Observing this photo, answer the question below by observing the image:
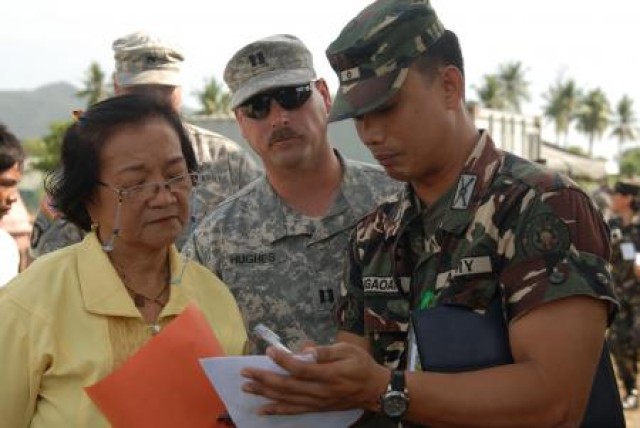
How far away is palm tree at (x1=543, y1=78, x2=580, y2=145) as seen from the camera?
96.3 m

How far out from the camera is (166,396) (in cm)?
248

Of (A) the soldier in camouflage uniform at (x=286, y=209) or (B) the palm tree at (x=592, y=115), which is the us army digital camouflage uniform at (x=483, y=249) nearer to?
(A) the soldier in camouflage uniform at (x=286, y=209)

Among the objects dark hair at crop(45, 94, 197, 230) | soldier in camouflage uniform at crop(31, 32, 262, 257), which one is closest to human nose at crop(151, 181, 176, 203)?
dark hair at crop(45, 94, 197, 230)

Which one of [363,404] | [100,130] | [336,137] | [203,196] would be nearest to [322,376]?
[363,404]

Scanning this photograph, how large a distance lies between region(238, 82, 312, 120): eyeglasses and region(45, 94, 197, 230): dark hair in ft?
2.85

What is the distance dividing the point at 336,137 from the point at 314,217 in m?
9.96

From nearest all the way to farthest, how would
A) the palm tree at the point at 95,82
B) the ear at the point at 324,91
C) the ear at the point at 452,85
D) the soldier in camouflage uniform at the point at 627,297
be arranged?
the ear at the point at 452,85 → the ear at the point at 324,91 → the soldier in camouflage uniform at the point at 627,297 → the palm tree at the point at 95,82

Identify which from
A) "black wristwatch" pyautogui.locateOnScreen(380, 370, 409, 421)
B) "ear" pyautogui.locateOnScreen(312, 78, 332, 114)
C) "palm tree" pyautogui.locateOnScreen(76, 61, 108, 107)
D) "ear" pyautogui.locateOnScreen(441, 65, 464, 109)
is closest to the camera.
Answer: "black wristwatch" pyautogui.locateOnScreen(380, 370, 409, 421)

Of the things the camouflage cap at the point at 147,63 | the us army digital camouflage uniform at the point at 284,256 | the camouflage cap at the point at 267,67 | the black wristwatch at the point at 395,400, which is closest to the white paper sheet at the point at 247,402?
the black wristwatch at the point at 395,400

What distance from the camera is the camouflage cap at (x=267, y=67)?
3.66 meters

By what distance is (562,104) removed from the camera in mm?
96688

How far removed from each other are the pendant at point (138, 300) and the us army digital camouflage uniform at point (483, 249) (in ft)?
1.93

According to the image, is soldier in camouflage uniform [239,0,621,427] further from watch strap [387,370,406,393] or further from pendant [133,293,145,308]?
pendant [133,293,145,308]

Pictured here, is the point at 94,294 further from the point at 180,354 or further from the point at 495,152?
the point at 495,152
